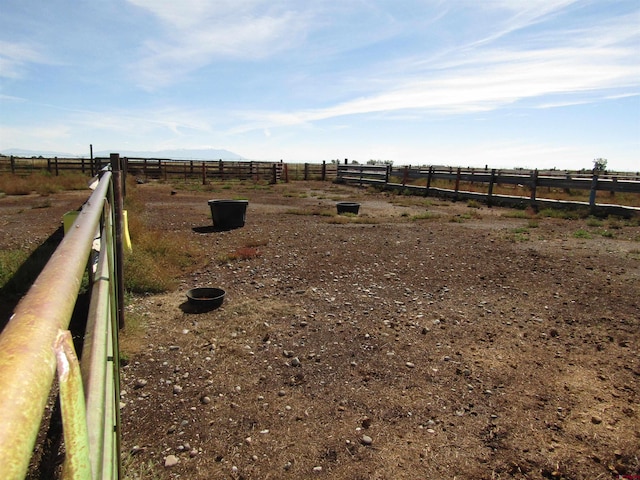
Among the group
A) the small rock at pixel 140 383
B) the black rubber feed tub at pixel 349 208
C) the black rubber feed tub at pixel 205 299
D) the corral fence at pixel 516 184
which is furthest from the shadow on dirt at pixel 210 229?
the corral fence at pixel 516 184

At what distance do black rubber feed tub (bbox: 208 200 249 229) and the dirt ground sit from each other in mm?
2618

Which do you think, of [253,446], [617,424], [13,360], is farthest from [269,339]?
[13,360]

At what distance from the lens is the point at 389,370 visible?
4.26 m

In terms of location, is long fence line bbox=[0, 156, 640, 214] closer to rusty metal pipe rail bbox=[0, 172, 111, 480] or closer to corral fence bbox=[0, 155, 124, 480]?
corral fence bbox=[0, 155, 124, 480]

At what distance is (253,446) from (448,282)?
479 centimetres

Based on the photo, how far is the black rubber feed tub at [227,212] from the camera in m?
10.9

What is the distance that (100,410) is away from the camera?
1.15 metres

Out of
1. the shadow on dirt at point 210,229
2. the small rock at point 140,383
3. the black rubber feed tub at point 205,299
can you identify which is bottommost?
the small rock at point 140,383

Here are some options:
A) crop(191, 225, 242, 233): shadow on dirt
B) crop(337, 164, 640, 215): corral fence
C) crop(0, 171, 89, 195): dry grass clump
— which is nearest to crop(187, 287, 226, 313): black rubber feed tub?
crop(191, 225, 242, 233): shadow on dirt

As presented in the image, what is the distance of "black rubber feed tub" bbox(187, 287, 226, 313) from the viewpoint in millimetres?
5637

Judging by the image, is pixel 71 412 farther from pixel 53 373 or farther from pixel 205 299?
pixel 205 299

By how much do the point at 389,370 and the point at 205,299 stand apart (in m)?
2.63

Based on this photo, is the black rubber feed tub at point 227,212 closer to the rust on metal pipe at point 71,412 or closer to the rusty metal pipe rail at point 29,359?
the rusty metal pipe rail at point 29,359

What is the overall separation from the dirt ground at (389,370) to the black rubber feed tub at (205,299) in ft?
0.39
